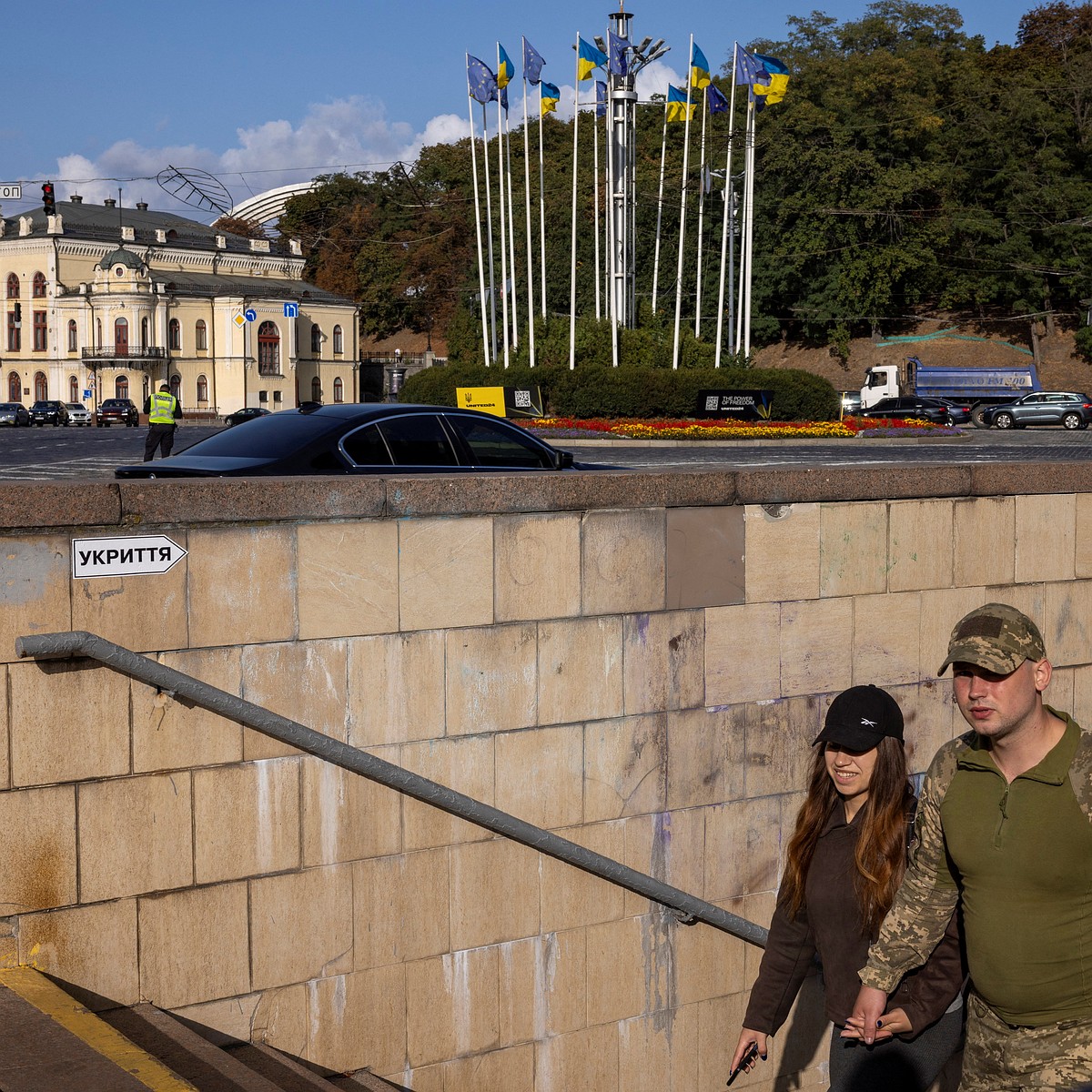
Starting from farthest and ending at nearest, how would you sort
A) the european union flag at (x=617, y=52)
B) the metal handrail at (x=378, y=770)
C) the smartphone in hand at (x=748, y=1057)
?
1. the european union flag at (x=617, y=52)
2. the metal handrail at (x=378, y=770)
3. the smartphone in hand at (x=748, y=1057)

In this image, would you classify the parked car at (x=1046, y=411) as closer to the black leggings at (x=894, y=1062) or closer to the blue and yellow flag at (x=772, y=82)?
the blue and yellow flag at (x=772, y=82)

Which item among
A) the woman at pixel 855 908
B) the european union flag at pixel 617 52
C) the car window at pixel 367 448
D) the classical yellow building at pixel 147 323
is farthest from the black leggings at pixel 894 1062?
the classical yellow building at pixel 147 323

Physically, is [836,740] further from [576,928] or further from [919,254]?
[919,254]

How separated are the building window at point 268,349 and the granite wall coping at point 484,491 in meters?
83.8

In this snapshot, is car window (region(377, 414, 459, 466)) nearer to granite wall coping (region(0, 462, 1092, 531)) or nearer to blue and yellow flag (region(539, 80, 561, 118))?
granite wall coping (region(0, 462, 1092, 531))

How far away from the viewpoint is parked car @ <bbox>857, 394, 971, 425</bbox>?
55281mm

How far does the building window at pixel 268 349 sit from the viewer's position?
3526 inches

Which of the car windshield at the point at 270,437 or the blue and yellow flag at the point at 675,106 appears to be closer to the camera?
the car windshield at the point at 270,437

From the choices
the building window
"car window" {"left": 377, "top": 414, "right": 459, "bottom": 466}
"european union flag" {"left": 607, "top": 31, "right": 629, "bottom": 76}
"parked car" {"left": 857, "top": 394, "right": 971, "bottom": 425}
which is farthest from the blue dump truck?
"car window" {"left": 377, "top": 414, "right": 459, "bottom": 466}

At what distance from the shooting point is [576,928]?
294 inches

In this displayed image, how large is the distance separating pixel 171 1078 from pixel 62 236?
91.8m

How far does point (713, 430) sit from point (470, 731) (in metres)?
32.2

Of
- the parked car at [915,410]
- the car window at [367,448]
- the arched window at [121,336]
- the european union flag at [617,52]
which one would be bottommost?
the car window at [367,448]

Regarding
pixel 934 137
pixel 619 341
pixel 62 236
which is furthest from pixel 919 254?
pixel 62 236
